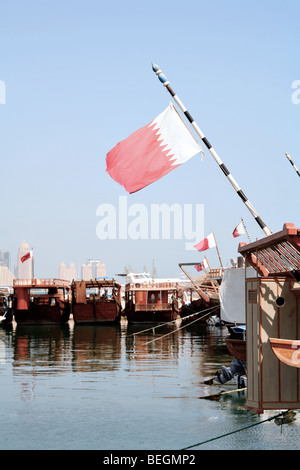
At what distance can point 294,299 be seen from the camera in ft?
35.2

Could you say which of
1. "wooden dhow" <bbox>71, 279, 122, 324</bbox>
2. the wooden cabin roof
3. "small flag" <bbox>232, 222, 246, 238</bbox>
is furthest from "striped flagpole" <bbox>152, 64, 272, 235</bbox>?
"wooden dhow" <bbox>71, 279, 122, 324</bbox>

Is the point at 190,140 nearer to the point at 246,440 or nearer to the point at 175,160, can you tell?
the point at 175,160

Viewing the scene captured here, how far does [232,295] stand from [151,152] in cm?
1540

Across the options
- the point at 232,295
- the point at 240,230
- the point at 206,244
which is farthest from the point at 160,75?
the point at 206,244

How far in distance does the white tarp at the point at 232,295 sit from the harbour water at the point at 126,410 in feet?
7.62

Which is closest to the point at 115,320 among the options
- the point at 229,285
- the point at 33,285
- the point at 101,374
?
the point at 33,285

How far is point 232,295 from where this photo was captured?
91.4 feet

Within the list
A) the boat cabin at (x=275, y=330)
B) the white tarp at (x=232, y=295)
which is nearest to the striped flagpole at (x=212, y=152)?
the boat cabin at (x=275, y=330)

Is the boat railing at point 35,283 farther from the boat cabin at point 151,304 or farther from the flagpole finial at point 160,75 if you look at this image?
the flagpole finial at point 160,75

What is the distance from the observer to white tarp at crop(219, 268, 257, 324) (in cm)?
2719

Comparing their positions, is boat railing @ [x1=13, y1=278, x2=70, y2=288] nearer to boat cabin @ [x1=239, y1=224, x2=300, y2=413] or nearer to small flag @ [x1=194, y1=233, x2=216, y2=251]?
small flag @ [x1=194, y1=233, x2=216, y2=251]

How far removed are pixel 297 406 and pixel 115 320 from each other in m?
56.2

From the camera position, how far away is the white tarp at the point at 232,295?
89.2 feet

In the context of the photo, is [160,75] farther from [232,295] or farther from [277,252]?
[232,295]
